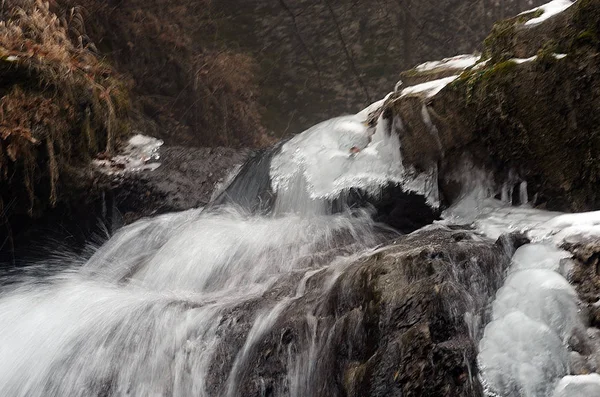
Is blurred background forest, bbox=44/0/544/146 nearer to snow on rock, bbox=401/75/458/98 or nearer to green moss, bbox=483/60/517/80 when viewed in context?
snow on rock, bbox=401/75/458/98

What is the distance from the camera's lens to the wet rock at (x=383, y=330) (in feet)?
8.66

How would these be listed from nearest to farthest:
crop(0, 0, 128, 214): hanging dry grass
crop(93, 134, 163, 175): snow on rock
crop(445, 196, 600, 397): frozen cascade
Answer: crop(445, 196, 600, 397): frozen cascade, crop(0, 0, 128, 214): hanging dry grass, crop(93, 134, 163, 175): snow on rock

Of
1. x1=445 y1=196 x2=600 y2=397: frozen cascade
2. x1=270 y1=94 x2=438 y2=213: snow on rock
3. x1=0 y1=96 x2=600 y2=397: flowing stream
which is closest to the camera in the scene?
x1=445 y1=196 x2=600 y2=397: frozen cascade

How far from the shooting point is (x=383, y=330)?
282cm

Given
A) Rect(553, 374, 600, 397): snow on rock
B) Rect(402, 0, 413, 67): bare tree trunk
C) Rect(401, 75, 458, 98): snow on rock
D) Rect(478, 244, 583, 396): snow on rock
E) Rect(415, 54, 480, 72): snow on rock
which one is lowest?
Rect(553, 374, 600, 397): snow on rock

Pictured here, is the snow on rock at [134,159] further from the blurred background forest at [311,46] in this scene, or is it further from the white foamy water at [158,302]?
the blurred background forest at [311,46]

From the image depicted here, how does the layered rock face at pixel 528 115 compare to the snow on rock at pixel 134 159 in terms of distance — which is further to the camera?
the snow on rock at pixel 134 159

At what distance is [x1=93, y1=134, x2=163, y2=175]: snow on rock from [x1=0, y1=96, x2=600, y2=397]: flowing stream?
2.54 feet

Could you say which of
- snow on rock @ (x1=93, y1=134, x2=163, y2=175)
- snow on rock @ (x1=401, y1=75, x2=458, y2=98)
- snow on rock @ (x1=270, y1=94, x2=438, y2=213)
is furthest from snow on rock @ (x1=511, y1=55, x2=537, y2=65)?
snow on rock @ (x1=93, y1=134, x2=163, y2=175)

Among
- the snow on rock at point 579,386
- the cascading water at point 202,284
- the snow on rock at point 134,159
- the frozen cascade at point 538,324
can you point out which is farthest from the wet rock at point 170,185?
the snow on rock at point 579,386

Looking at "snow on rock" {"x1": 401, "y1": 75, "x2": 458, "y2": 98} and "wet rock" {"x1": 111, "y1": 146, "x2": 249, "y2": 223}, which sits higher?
"snow on rock" {"x1": 401, "y1": 75, "x2": 458, "y2": 98}

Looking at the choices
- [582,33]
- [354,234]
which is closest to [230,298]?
[354,234]

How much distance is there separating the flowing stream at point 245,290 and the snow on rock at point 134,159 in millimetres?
774

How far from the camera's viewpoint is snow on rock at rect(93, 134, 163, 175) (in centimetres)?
629
